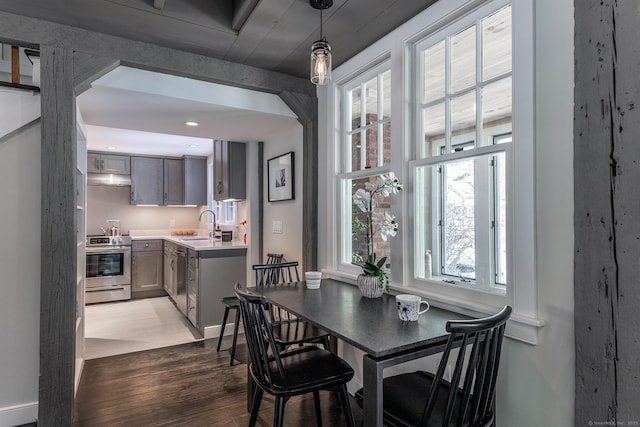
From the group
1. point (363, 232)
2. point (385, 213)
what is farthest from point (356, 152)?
point (385, 213)

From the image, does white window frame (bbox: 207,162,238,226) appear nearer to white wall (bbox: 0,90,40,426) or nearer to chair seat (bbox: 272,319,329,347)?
chair seat (bbox: 272,319,329,347)

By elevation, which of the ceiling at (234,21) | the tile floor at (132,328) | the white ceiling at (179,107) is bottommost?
the tile floor at (132,328)

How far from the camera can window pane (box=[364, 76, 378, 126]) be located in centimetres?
243

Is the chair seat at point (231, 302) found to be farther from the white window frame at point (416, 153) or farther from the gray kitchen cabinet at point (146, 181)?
the gray kitchen cabinet at point (146, 181)

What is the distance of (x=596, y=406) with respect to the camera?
3.92 ft

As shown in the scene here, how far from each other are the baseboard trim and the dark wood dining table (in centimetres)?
151

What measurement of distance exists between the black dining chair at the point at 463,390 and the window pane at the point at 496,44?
111 centimetres

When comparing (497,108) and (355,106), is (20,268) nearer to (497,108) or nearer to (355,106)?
(355,106)

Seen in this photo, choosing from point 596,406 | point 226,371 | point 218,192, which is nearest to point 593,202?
point 596,406

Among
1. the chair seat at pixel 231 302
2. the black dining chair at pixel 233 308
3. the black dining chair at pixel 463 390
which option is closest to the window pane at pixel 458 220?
the black dining chair at pixel 463 390

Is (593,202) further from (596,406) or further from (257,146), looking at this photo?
(257,146)

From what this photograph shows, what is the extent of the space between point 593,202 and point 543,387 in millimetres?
752

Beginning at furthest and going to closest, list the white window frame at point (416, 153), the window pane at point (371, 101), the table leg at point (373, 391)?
the window pane at point (371, 101) → the white window frame at point (416, 153) → the table leg at point (373, 391)

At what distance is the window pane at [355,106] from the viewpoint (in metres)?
2.60
